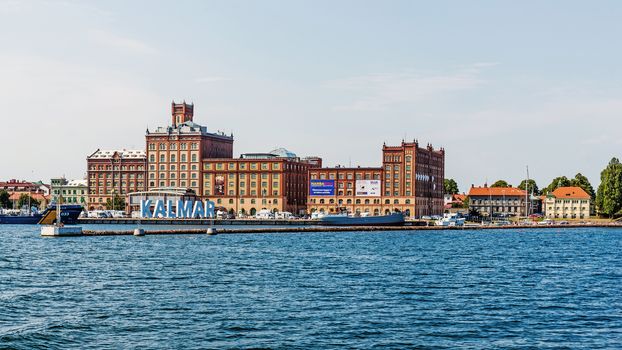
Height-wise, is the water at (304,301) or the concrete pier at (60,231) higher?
the concrete pier at (60,231)

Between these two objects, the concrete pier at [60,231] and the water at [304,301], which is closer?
the water at [304,301]

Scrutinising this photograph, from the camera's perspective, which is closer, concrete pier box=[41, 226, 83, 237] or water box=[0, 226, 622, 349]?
water box=[0, 226, 622, 349]

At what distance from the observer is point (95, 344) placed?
39312mm

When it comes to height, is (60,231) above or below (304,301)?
above

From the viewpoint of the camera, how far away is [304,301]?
53.7m

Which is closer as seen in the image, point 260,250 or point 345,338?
point 345,338

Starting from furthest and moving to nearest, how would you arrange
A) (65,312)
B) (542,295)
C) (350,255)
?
(350,255) < (542,295) < (65,312)

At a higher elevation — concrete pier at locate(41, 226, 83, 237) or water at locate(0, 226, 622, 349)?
concrete pier at locate(41, 226, 83, 237)

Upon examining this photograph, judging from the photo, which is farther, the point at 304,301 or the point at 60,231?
the point at 60,231

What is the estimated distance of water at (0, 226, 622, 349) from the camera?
41.4m

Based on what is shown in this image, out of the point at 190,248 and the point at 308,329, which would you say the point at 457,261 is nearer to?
the point at 190,248

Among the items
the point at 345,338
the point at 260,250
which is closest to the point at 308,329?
the point at 345,338

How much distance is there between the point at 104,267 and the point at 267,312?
3214cm

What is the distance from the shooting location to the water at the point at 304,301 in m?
41.4
